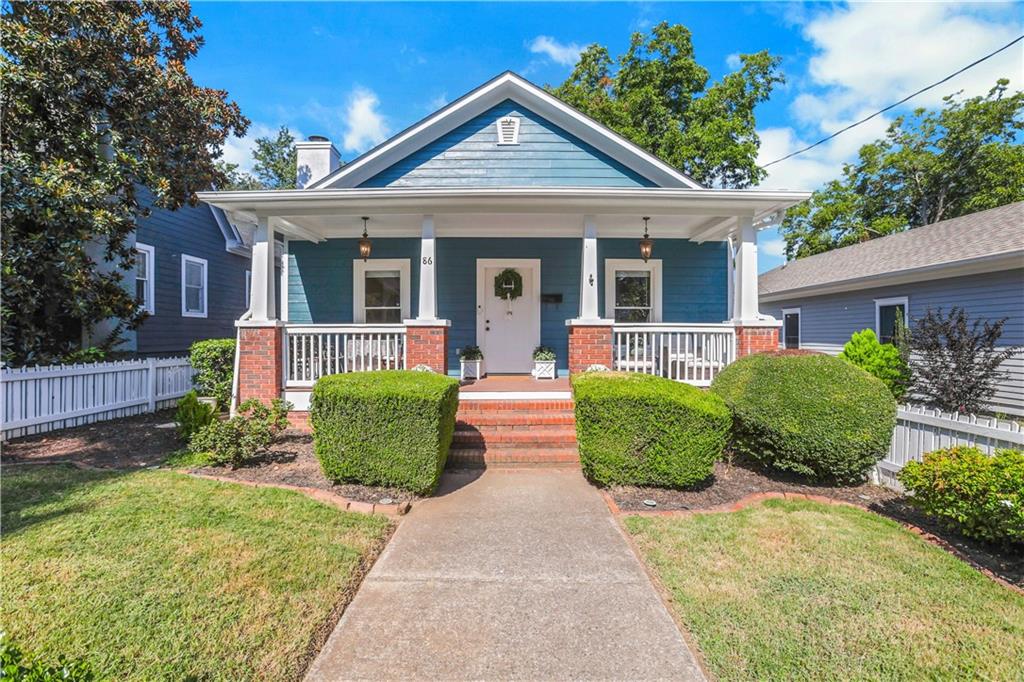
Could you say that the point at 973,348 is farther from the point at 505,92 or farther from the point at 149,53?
the point at 149,53

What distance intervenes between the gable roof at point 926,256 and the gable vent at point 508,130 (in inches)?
375

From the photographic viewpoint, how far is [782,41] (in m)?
13.2

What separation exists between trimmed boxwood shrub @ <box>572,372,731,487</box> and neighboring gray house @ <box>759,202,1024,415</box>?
27.7 ft

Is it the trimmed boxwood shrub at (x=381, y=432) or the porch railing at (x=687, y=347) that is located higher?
the porch railing at (x=687, y=347)

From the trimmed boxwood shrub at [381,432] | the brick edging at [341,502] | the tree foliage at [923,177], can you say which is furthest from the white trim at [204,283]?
the tree foliage at [923,177]

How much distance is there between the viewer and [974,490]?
3281 mm

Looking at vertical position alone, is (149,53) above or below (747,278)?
above

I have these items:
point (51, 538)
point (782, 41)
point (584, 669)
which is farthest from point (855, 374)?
point (782, 41)

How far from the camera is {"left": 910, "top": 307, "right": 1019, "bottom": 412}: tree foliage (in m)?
8.24

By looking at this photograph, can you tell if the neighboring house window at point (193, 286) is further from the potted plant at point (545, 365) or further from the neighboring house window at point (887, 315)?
the neighboring house window at point (887, 315)

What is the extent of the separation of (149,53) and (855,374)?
13882 millimetres

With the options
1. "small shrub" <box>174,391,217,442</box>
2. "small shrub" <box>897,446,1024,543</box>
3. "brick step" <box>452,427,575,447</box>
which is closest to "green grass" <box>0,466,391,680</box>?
"small shrub" <box>174,391,217,442</box>

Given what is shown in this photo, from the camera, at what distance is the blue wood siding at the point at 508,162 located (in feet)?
29.7

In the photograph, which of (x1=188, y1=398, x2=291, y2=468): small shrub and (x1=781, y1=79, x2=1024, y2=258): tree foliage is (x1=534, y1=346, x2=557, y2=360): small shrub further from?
(x1=781, y1=79, x2=1024, y2=258): tree foliage
